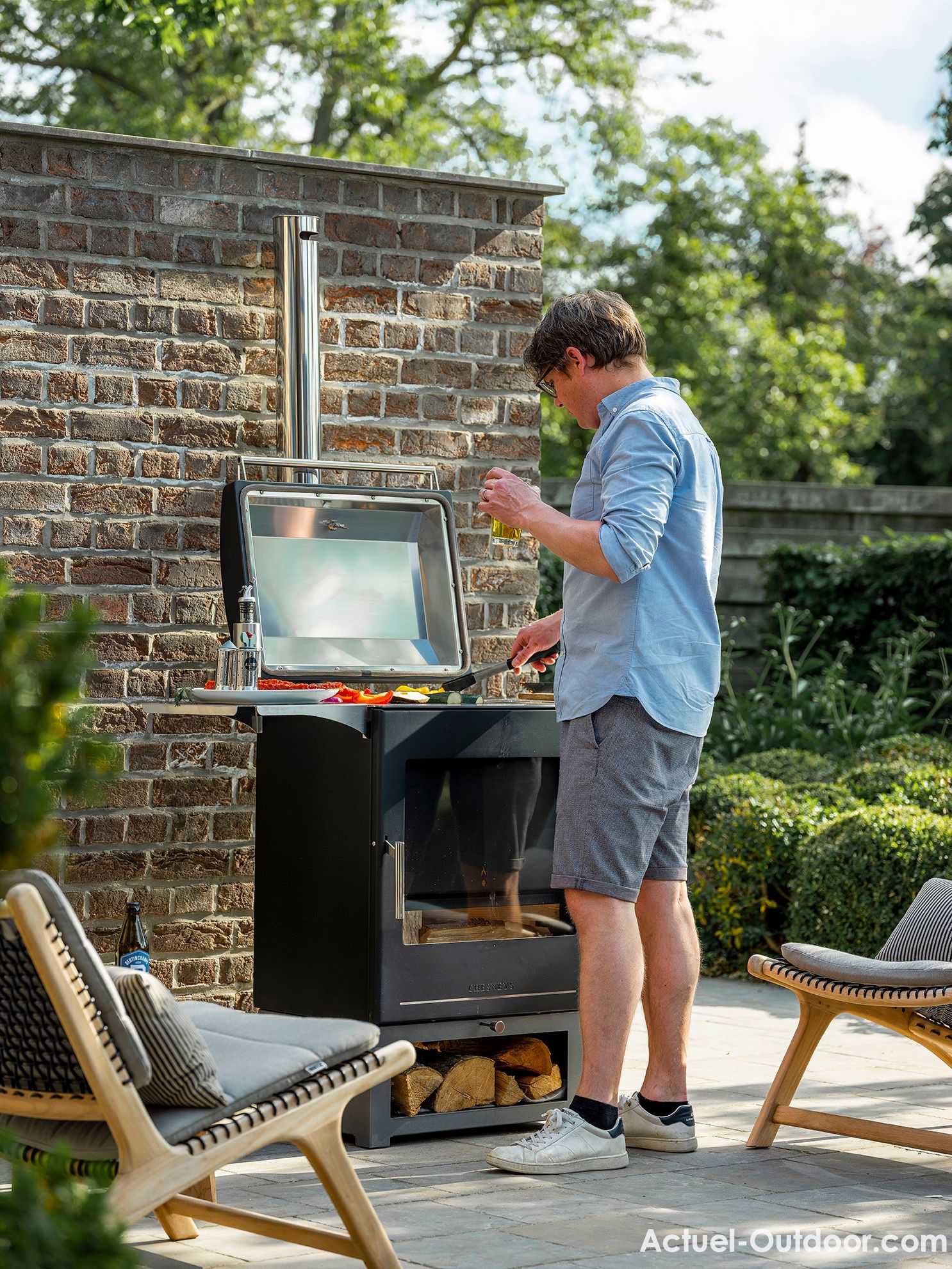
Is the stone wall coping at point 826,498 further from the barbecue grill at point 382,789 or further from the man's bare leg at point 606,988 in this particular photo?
the man's bare leg at point 606,988

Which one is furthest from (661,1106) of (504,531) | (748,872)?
(748,872)

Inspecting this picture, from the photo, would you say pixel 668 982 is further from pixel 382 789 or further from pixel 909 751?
pixel 909 751

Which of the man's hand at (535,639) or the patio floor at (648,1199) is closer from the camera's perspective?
the patio floor at (648,1199)

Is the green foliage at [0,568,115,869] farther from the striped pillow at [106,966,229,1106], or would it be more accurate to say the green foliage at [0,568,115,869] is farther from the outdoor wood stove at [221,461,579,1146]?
the outdoor wood stove at [221,461,579,1146]

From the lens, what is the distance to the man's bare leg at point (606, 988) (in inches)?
132

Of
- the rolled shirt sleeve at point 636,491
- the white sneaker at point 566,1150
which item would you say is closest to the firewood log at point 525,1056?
the white sneaker at point 566,1150

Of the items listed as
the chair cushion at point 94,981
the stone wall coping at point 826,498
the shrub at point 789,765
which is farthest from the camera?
the stone wall coping at point 826,498

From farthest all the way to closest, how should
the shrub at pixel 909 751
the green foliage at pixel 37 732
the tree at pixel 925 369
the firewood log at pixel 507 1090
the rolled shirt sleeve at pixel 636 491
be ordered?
the tree at pixel 925 369 < the shrub at pixel 909 751 < the firewood log at pixel 507 1090 < the rolled shirt sleeve at pixel 636 491 < the green foliage at pixel 37 732

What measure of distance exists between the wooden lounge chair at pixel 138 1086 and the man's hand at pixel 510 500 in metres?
1.26

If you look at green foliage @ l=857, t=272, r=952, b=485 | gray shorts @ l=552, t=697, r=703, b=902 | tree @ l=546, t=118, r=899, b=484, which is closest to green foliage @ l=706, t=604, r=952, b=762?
gray shorts @ l=552, t=697, r=703, b=902

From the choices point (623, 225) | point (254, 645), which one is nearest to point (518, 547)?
point (254, 645)

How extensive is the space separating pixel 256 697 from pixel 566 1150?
3.86 feet

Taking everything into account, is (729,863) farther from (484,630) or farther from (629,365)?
(629,365)

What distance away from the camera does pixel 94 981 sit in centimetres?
222
